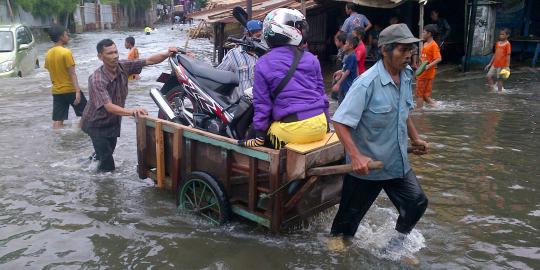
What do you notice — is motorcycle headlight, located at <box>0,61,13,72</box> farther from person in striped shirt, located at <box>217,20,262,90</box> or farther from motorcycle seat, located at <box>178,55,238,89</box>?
person in striped shirt, located at <box>217,20,262,90</box>

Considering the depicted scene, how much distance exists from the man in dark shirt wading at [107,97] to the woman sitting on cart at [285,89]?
164 centimetres

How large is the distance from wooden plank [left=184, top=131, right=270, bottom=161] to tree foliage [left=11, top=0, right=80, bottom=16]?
2761 centimetres

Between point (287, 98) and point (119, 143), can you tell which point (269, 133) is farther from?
Answer: point (119, 143)

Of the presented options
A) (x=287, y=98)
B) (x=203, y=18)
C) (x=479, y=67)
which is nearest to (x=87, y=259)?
(x=287, y=98)

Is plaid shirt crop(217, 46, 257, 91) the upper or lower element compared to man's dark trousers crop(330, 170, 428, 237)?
upper

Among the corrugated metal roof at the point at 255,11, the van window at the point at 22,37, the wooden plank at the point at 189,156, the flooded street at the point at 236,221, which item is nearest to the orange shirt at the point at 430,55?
the flooded street at the point at 236,221

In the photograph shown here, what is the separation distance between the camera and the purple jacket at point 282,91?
3.65 m

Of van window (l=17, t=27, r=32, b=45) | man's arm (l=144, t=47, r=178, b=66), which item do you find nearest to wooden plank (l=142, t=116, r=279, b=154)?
man's arm (l=144, t=47, r=178, b=66)

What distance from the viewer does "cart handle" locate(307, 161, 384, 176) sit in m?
3.10

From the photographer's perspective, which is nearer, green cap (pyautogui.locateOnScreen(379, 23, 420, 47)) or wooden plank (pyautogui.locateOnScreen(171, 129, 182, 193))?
green cap (pyautogui.locateOnScreen(379, 23, 420, 47))

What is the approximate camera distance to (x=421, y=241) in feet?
13.5

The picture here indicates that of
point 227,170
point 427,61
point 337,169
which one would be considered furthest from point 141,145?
point 427,61

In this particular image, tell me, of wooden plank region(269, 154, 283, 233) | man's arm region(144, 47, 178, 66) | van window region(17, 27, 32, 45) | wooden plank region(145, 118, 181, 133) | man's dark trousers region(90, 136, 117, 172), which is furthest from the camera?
van window region(17, 27, 32, 45)

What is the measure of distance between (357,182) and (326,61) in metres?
13.4
